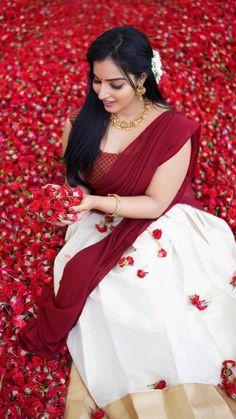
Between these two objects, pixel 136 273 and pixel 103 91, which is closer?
pixel 103 91

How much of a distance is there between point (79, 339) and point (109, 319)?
0.19 meters

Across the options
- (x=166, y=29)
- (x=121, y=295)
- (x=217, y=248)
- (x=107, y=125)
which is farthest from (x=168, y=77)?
(x=121, y=295)

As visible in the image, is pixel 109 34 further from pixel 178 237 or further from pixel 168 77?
pixel 168 77

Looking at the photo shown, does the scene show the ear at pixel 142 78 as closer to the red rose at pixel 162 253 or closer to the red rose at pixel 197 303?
the red rose at pixel 162 253

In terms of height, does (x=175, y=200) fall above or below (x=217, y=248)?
above

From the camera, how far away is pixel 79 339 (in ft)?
6.73

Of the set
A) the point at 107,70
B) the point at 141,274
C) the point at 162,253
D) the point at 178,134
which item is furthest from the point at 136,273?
the point at 107,70

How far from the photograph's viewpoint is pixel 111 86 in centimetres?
188

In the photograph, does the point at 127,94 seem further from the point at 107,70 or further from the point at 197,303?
the point at 197,303

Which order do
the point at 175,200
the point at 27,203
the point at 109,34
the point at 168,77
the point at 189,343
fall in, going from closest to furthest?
the point at 109,34 → the point at 189,343 → the point at 175,200 → the point at 27,203 → the point at 168,77

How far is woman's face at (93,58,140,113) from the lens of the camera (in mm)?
1811

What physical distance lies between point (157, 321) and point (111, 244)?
43cm

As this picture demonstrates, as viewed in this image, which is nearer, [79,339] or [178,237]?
[79,339]

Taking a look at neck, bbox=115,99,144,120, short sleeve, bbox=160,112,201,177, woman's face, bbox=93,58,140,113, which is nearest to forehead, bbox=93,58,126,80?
woman's face, bbox=93,58,140,113
